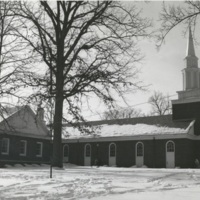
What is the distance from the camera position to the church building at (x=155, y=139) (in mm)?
38750

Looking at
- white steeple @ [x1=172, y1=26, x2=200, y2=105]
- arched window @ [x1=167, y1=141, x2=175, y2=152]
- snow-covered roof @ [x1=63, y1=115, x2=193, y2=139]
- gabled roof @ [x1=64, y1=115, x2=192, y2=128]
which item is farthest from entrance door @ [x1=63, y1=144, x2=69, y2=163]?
white steeple @ [x1=172, y1=26, x2=200, y2=105]

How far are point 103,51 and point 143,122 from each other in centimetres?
1780

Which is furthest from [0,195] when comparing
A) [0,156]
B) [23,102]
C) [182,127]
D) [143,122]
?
[143,122]

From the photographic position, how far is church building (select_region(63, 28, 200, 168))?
38.8 metres

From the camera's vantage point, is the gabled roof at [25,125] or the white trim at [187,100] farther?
the white trim at [187,100]

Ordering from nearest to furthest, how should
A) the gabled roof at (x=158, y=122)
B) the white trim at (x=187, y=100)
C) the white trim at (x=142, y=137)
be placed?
1. the white trim at (x=142, y=137)
2. the white trim at (x=187, y=100)
3. the gabled roof at (x=158, y=122)

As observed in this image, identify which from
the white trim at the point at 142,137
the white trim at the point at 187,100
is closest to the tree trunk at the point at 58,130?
the white trim at the point at 142,137

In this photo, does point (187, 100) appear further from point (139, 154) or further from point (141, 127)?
point (139, 154)

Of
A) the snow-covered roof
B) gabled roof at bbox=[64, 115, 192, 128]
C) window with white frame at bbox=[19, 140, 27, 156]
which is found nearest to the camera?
the snow-covered roof

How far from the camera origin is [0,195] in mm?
12062

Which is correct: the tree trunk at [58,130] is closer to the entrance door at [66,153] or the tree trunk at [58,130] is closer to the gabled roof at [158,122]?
the gabled roof at [158,122]

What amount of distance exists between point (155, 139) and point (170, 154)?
227 cm

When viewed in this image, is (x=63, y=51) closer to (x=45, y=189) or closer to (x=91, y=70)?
(x=91, y=70)

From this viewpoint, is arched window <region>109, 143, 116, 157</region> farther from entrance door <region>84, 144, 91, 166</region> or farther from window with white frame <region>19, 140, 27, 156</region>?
window with white frame <region>19, 140, 27, 156</region>
